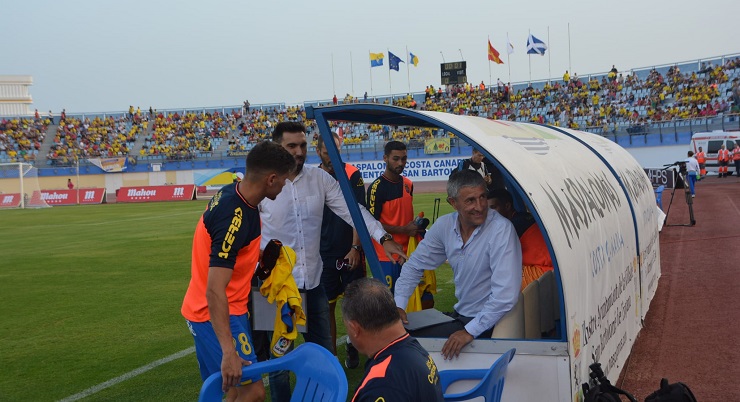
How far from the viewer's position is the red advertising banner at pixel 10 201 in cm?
4419

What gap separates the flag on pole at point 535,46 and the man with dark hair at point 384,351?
53.0 metres

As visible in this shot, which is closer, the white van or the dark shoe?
the dark shoe

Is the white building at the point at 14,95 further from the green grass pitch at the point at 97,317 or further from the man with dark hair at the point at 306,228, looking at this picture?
the man with dark hair at the point at 306,228

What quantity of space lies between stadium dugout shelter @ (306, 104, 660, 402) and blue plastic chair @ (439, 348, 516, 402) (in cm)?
10

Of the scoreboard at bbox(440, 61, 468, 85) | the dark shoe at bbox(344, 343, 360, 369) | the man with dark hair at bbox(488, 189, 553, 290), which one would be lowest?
the dark shoe at bbox(344, 343, 360, 369)

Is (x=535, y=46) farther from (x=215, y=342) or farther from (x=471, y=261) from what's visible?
(x=215, y=342)

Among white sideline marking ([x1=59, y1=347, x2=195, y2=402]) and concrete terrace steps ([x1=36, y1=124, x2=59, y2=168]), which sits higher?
concrete terrace steps ([x1=36, y1=124, x2=59, y2=168])

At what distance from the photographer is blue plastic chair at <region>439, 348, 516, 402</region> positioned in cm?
367

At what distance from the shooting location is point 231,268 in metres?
3.68

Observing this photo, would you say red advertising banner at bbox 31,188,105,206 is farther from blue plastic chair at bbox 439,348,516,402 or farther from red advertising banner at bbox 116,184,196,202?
blue plastic chair at bbox 439,348,516,402

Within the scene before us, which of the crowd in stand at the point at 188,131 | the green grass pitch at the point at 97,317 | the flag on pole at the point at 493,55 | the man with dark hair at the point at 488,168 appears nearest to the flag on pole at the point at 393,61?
the flag on pole at the point at 493,55

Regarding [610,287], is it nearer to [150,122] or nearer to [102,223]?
[102,223]

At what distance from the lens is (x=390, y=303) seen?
2.96m

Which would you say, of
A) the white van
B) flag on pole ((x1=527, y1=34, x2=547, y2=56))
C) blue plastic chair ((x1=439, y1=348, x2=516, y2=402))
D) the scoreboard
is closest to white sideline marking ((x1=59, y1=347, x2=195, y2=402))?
blue plastic chair ((x1=439, y1=348, x2=516, y2=402))
